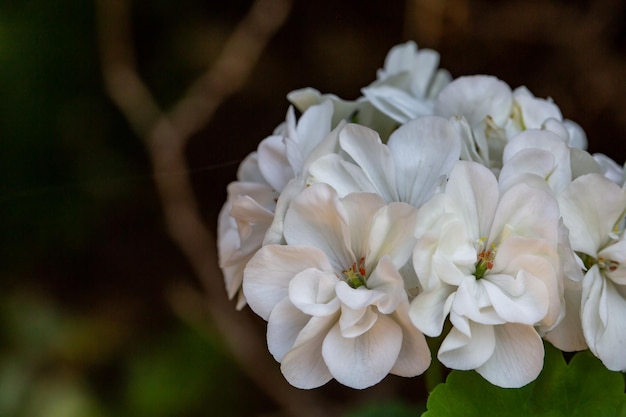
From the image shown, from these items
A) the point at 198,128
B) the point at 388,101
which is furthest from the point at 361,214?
the point at 198,128

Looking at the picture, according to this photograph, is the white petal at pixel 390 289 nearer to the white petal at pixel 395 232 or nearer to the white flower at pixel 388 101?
the white petal at pixel 395 232

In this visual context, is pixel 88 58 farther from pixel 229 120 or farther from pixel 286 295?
pixel 286 295

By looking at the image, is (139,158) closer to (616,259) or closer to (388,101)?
(388,101)

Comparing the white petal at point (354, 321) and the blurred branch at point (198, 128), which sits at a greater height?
the white petal at point (354, 321)

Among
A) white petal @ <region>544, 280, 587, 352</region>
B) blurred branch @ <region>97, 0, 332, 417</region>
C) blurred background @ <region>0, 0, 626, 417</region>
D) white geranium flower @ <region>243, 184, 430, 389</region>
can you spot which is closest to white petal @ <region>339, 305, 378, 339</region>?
white geranium flower @ <region>243, 184, 430, 389</region>

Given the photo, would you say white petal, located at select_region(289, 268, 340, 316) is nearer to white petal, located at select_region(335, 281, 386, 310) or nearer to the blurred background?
white petal, located at select_region(335, 281, 386, 310)

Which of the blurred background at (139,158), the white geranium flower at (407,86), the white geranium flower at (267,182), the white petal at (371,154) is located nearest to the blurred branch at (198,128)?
the blurred background at (139,158)
